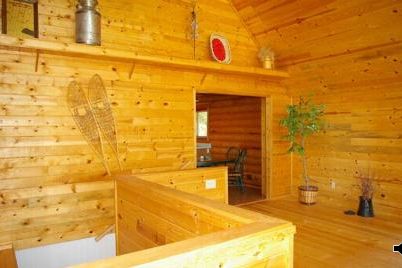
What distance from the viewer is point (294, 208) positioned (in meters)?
4.91

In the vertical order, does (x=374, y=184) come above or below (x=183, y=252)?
below

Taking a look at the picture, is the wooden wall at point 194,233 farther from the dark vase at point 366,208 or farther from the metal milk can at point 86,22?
the dark vase at point 366,208

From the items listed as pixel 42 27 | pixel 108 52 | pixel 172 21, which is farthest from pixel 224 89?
pixel 42 27

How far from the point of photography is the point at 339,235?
12.1ft

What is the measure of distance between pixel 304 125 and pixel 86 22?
342 centimetres

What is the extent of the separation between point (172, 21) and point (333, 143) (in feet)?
10.2

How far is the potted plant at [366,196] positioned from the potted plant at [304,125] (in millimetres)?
748

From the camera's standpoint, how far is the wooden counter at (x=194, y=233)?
1.18 meters

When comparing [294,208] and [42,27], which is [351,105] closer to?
[294,208]

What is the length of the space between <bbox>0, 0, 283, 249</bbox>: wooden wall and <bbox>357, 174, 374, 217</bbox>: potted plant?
8.03 ft

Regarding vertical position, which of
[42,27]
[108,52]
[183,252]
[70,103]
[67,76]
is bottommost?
[183,252]

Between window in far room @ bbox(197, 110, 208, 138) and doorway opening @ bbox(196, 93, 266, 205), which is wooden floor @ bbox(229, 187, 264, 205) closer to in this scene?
doorway opening @ bbox(196, 93, 266, 205)

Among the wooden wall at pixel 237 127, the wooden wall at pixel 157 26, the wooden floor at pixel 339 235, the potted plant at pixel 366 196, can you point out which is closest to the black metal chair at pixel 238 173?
the wooden wall at pixel 237 127

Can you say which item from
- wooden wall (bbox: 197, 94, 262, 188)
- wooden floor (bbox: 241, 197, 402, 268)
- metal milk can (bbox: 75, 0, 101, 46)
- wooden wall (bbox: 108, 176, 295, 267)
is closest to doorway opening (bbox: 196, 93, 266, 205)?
wooden wall (bbox: 197, 94, 262, 188)
